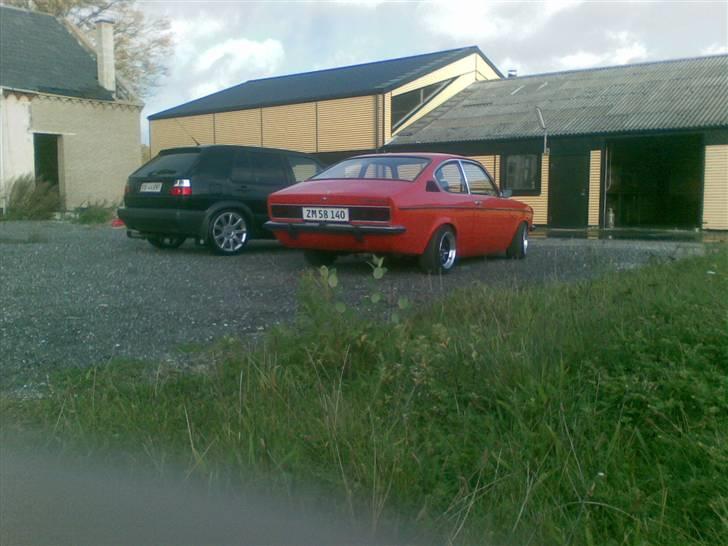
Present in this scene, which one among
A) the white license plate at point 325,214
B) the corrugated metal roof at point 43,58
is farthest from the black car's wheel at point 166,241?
the corrugated metal roof at point 43,58

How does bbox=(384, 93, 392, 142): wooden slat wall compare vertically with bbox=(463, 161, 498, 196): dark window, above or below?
above

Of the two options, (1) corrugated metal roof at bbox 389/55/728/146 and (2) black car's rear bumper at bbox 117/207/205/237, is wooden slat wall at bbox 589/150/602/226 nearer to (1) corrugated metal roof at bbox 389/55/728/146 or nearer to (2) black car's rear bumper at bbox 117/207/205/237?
(1) corrugated metal roof at bbox 389/55/728/146

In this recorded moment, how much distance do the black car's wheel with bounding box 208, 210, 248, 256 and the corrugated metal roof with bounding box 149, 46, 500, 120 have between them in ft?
66.8

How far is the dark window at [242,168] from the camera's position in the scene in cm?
1129

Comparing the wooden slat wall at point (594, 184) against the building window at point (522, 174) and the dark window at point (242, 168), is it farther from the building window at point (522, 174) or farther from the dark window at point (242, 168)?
the dark window at point (242, 168)

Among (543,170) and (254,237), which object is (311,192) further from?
(543,170)

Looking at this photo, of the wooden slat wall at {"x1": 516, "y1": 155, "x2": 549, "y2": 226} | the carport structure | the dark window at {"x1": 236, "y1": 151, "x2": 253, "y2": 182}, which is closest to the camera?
the dark window at {"x1": 236, "y1": 151, "x2": 253, "y2": 182}

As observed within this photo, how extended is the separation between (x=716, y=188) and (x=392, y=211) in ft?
59.4

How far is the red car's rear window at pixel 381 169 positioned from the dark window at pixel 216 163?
229cm

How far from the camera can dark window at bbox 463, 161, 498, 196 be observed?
9867 millimetres

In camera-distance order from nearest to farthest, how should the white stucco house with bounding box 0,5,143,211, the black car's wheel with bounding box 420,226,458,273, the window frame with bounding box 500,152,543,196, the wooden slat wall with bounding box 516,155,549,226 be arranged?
the black car's wheel with bounding box 420,226,458,273
the white stucco house with bounding box 0,5,143,211
the wooden slat wall with bounding box 516,155,549,226
the window frame with bounding box 500,152,543,196

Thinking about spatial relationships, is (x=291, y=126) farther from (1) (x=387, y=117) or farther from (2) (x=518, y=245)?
(2) (x=518, y=245)

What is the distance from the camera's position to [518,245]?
10.9 metres

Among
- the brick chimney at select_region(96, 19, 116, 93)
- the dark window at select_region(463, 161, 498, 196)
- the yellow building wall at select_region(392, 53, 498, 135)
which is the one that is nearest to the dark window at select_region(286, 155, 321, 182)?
the dark window at select_region(463, 161, 498, 196)
